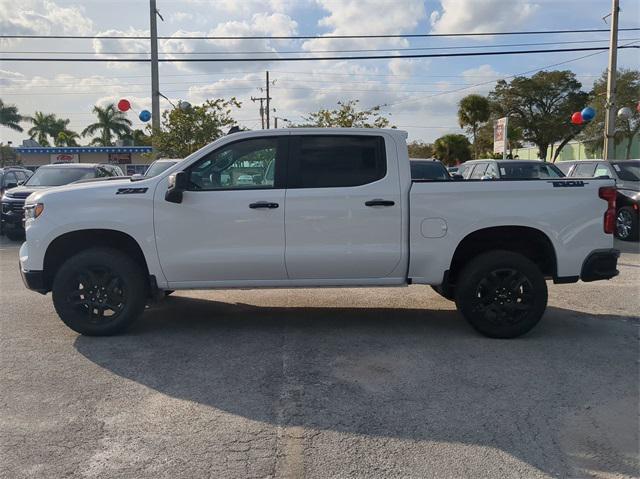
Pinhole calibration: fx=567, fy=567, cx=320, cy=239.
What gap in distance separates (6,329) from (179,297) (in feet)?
6.96

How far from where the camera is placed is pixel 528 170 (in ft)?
43.4

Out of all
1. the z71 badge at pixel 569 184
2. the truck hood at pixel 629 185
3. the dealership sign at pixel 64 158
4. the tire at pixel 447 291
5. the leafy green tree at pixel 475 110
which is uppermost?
the leafy green tree at pixel 475 110

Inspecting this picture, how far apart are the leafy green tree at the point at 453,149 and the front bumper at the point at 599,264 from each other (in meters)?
47.5

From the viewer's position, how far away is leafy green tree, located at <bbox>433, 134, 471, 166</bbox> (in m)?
52.0

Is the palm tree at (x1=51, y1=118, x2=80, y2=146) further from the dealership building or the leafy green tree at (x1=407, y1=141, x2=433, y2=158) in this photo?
the leafy green tree at (x1=407, y1=141, x2=433, y2=158)

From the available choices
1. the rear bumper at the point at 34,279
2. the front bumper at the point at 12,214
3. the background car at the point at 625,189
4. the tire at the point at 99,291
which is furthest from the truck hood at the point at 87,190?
the background car at the point at 625,189

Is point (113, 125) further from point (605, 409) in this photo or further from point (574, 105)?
point (605, 409)

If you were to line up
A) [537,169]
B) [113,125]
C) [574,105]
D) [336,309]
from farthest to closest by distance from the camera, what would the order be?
1. [113,125]
2. [574,105]
3. [537,169]
4. [336,309]

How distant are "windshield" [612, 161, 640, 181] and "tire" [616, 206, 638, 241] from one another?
89 cm

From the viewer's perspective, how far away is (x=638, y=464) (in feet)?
11.0

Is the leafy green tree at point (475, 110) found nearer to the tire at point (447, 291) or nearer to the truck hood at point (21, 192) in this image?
the truck hood at point (21, 192)

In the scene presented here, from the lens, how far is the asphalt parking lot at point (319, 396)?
3361 mm

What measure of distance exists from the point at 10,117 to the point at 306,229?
68802 mm

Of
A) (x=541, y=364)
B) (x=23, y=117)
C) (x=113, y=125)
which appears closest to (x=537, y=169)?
(x=541, y=364)
